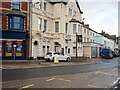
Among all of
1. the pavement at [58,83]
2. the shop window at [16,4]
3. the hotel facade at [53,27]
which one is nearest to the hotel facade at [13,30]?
the shop window at [16,4]

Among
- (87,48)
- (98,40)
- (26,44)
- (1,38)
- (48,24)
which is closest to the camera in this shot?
(1,38)

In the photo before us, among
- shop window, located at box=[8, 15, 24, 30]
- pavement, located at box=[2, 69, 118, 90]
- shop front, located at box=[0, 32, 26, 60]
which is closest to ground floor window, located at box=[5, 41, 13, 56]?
shop front, located at box=[0, 32, 26, 60]

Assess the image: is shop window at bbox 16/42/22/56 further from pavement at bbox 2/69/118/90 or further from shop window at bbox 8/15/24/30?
pavement at bbox 2/69/118/90

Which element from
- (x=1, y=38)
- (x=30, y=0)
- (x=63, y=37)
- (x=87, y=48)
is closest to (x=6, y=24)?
(x=1, y=38)

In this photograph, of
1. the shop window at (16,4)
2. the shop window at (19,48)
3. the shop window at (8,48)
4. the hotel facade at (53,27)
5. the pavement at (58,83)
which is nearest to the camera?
the pavement at (58,83)

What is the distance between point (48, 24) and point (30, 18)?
544cm

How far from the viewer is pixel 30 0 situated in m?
26.3

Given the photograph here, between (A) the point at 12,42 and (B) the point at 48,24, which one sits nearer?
(A) the point at 12,42

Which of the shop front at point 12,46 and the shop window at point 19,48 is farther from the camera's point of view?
the shop window at point 19,48

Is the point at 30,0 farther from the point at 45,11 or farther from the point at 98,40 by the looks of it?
the point at 98,40

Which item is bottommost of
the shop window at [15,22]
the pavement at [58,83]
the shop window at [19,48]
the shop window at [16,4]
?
the pavement at [58,83]

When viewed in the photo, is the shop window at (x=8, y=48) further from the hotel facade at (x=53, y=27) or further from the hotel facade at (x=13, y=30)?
the hotel facade at (x=53, y=27)

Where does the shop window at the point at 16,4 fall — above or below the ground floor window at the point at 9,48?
above

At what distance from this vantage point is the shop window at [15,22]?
79.5 ft
